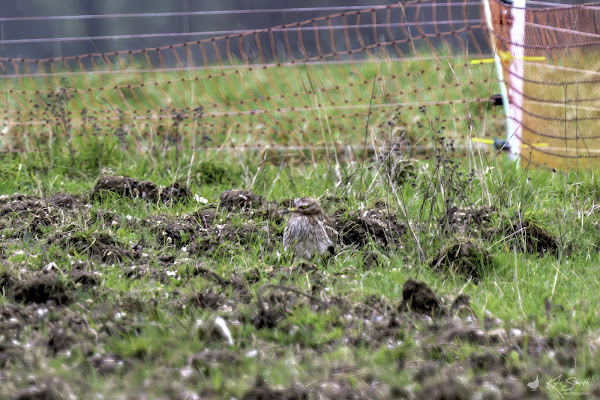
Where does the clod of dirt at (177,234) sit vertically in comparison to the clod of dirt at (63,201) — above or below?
below

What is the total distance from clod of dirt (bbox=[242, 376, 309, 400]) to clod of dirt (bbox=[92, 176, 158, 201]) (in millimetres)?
3010

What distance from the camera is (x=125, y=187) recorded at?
5.54 meters

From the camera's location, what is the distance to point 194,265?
4.23m

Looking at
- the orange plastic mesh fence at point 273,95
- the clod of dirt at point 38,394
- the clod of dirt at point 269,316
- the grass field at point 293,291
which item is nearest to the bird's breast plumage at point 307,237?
the grass field at point 293,291

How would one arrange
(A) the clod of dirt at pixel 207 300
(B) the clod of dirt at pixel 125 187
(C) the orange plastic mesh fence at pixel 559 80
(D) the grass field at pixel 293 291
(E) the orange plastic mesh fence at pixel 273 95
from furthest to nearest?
(E) the orange plastic mesh fence at pixel 273 95
(C) the orange plastic mesh fence at pixel 559 80
(B) the clod of dirt at pixel 125 187
(A) the clod of dirt at pixel 207 300
(D) the grass field at pixel 293 291

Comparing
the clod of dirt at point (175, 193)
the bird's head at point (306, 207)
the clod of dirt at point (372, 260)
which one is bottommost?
the clod of dirt at point (372, 260)

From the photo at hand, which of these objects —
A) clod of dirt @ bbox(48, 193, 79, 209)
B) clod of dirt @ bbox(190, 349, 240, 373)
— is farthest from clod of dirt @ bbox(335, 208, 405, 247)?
clod of dirt @ bbox(48, 193, 79, 209)

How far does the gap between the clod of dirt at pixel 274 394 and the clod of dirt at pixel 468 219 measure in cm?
211

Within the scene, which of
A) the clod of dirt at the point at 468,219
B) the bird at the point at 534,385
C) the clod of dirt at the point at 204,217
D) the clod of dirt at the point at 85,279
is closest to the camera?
the bird at the point at 534,385

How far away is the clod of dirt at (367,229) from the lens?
4738 mm

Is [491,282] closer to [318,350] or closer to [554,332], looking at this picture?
[554,332]

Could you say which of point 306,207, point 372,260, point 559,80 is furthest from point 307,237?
point 559,80

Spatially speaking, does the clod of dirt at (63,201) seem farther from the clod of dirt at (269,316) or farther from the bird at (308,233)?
the clod of dirt at (269,316)

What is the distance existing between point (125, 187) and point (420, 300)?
276 cm
